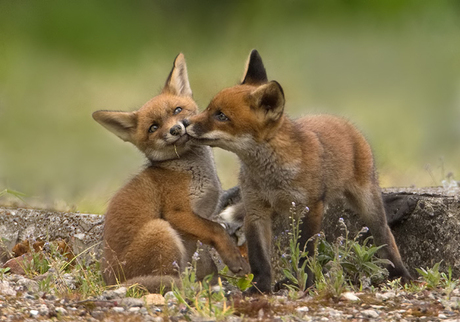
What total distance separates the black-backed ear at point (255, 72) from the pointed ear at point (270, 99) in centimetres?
50

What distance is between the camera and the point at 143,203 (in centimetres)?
496

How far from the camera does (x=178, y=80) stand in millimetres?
5820

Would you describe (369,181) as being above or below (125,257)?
above

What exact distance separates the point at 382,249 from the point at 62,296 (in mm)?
2692

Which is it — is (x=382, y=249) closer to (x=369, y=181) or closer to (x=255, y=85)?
(x=369, y=181)

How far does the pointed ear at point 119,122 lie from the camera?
17.8 ft

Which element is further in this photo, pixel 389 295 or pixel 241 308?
pixel 389 295

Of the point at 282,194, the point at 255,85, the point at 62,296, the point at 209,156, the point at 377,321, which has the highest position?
the point at 255,85

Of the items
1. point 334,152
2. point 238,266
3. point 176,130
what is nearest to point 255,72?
point 176,130

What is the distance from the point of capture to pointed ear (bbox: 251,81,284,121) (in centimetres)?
450

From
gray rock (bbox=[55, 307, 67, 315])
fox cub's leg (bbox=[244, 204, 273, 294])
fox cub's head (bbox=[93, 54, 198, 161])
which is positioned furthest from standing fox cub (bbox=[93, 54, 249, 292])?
gray rock (bbox=[55, 307, 67, 315])

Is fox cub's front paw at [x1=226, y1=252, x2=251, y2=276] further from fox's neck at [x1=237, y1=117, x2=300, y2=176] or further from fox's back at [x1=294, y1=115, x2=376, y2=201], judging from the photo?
fox's back at [x1=294, y1=115, x2=376, y2=201]

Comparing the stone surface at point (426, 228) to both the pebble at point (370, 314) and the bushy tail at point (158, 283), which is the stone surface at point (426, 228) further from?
the bushy tail at point (158, 283)

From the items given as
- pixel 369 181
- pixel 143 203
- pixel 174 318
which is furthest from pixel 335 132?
pixel 174 318
